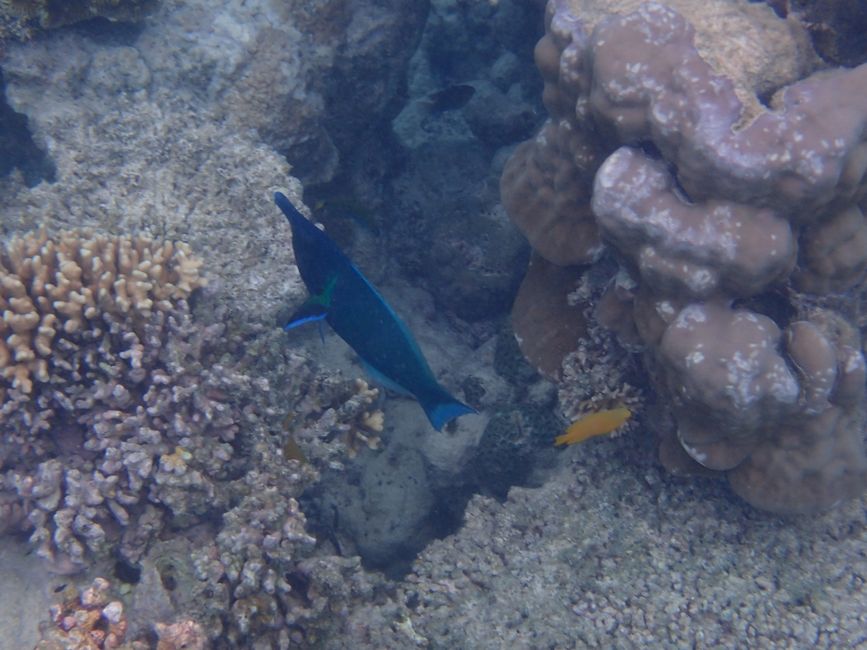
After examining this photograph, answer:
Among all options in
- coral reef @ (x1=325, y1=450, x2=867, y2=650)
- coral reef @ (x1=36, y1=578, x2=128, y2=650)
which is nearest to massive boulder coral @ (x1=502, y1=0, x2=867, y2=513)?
coral reef @ (x1=325, y1=450, x2=867, y2=650)

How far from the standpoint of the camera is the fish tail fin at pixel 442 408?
106 inches

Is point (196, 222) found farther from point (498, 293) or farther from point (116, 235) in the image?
point (498, 293)

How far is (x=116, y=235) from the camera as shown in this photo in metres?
3.94

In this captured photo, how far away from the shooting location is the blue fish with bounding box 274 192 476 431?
2598mm

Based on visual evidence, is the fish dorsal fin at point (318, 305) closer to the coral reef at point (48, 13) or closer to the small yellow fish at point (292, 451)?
the small yellow fish at point (292, 451)

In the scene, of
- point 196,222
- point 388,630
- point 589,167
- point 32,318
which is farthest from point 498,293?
point 32,318

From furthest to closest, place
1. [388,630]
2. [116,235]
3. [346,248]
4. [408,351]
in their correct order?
[346,248], [116,235], [388,630], [408,351]

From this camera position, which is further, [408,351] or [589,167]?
[589,167]

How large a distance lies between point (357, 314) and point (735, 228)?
1852mm

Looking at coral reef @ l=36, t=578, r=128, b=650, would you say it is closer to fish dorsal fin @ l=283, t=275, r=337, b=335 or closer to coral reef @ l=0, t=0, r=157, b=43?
fish dorsal fin @ l=283, t=275, r=337, b=335

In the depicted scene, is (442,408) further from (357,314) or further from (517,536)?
(517,536)

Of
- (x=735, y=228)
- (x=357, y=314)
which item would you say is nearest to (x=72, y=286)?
(x=357, y=314)

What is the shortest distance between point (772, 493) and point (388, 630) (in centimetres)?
240

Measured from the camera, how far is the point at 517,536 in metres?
3.96
